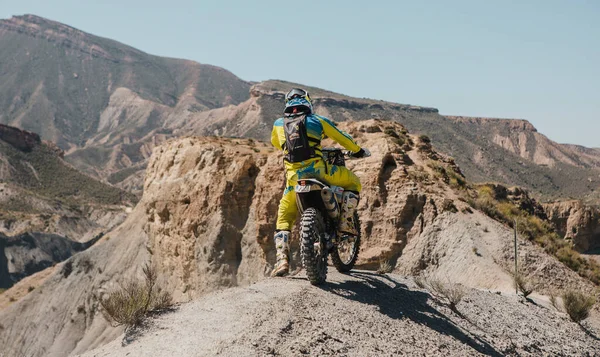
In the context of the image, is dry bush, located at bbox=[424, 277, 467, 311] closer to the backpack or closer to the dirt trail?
the dirt trail

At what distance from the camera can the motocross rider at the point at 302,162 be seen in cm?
842

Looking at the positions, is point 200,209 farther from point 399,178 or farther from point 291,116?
point 291,116

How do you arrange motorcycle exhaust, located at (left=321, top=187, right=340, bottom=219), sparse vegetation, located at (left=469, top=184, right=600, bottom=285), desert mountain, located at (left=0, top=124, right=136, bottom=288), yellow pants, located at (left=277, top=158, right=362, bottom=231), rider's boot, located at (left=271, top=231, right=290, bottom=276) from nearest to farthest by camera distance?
motorcycle exhaust, located at (left=321, top=187, right=340, bottom=219) < yellow pants, located at (left=277, top=158, right=362, bottom=231) < rider's boot, located at (left=271, top=231, right=290, bottom=276) < sparse vegetation, located at (left=469, top=184, right=600, bottom=285) < desert mountain, located at (left=0, top=124, right=136, bottom=288)

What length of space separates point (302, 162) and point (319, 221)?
91 cm

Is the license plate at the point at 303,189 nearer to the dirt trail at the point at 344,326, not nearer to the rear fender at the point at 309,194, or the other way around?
the rear fender at the point at 309,194

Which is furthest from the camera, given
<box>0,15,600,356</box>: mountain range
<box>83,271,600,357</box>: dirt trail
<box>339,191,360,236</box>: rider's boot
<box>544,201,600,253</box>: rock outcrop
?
<box>544,201,600,253</box>: rock outcrop

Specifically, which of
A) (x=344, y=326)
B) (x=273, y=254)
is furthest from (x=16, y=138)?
(x=344, y=326)

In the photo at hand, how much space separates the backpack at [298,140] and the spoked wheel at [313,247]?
81 cm

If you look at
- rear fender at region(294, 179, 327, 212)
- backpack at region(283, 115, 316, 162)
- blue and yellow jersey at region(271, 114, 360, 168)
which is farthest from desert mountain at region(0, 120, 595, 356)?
blue and yellow jersey at region(271, 114, 360, 168)

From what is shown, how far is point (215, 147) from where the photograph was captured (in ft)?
87.4

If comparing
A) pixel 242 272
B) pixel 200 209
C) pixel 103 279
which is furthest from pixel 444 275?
pixel 103 279

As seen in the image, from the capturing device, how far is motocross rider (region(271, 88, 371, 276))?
8.42 metres

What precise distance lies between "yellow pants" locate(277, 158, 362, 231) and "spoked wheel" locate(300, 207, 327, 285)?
1.83 feet

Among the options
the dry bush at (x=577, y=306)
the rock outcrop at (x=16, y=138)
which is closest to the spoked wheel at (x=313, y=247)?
the dry bush at (x=577, y=306)
